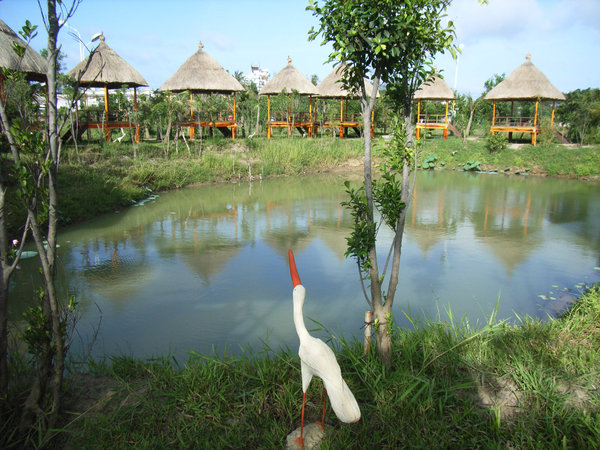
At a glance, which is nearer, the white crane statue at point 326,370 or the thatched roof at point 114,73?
the white crane statue at point 326,370

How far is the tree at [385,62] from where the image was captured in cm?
215

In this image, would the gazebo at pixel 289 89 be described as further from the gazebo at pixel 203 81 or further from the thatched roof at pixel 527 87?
the thatched roof at pixel 527 87

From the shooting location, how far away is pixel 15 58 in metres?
9.09

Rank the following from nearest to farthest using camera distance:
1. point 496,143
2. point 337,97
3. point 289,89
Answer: point 496,143, point 289,89, point 337,97

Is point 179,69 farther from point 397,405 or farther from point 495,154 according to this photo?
point 397,405

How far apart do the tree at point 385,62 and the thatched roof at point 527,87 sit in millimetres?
13611

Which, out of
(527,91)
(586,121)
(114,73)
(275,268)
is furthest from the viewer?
(527,91)

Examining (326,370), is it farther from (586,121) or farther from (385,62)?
(586,121)

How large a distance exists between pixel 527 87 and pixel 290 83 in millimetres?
7323

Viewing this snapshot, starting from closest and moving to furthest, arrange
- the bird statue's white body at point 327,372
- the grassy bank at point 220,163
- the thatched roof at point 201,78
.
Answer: the bird statue's white body at point 327,372
the grassy bank at point 220,163
the thatched roof at point 201,78

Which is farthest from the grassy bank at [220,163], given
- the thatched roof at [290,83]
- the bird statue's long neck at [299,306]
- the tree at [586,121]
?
the bird statue's long neck at [299,306]

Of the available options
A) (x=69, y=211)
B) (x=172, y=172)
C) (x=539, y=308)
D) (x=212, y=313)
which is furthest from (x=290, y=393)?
(x=172, y=172)

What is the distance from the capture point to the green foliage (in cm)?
1342

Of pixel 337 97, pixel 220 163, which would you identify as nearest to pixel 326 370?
pixel 220 163
